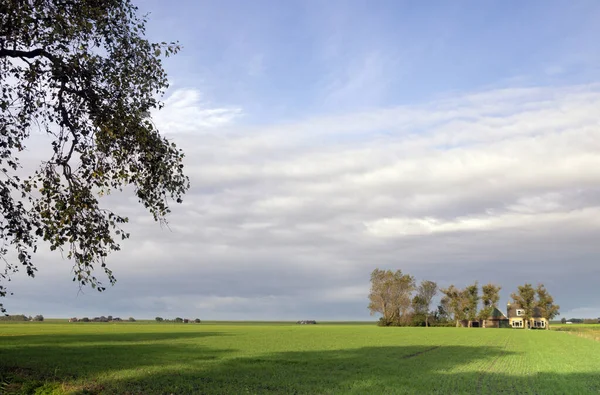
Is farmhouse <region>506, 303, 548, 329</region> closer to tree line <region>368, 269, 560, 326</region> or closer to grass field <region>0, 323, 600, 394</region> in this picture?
tree line <region>368, 269, 560, 326</region>

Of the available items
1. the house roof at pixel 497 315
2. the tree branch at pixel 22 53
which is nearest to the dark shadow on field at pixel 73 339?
the tree branch at pixel 22 53

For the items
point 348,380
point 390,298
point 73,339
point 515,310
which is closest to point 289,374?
point 348,380

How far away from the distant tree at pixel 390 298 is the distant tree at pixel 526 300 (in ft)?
147

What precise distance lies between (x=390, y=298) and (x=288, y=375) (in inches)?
5278

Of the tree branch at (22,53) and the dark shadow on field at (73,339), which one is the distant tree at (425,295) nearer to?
the dark shadow on field at (73,339)

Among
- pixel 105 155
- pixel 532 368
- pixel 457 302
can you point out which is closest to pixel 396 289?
pixel 457 302

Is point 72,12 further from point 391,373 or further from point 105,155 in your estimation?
point 391,373

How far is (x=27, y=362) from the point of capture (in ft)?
110

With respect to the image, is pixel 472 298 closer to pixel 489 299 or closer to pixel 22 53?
pixel 489 299

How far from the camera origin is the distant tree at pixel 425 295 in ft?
548

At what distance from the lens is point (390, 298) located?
15925 cm

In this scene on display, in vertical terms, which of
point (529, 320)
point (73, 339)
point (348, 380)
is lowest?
point (529, 320)

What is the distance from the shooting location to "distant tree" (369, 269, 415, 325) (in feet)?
519

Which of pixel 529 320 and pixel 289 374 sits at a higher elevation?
pixel 289 374
